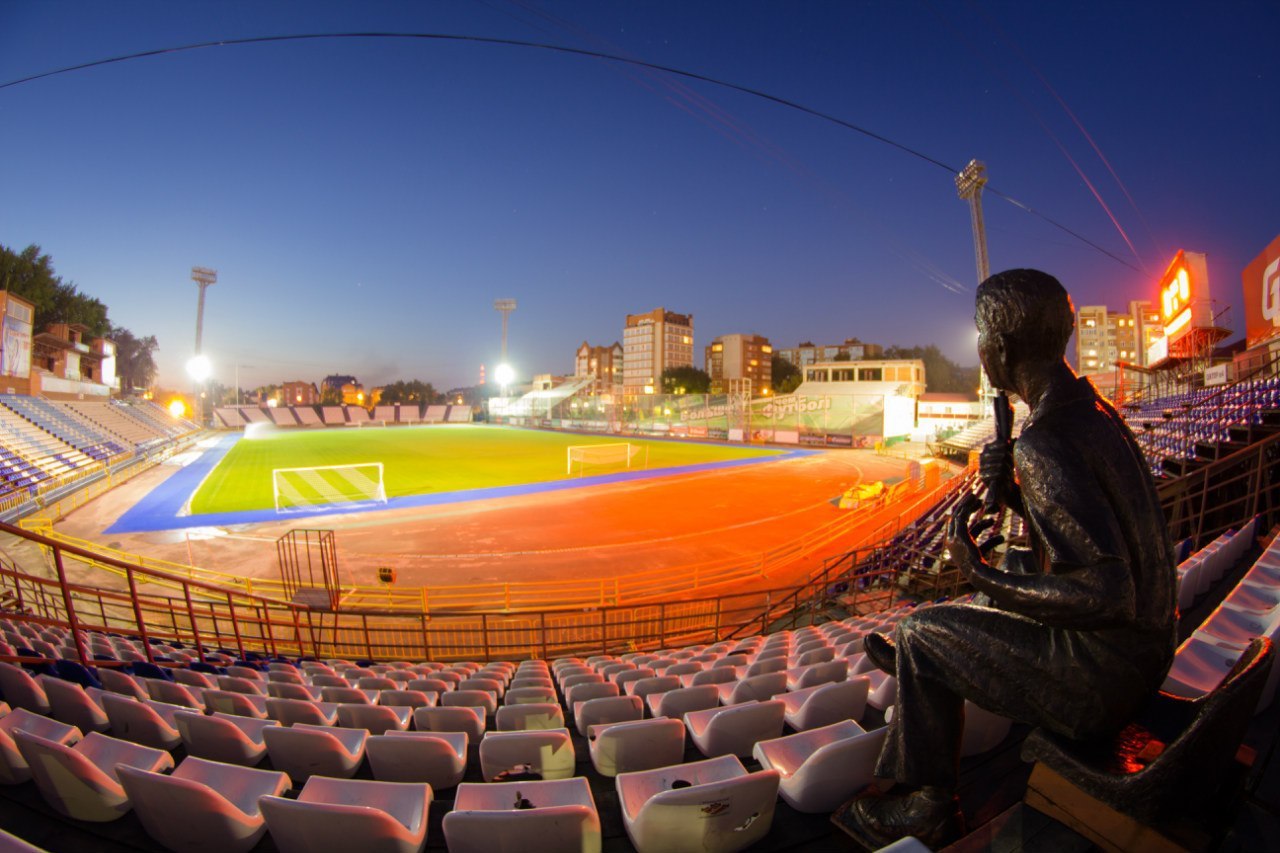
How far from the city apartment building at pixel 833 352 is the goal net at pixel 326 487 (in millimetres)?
97114

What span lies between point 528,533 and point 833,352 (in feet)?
518

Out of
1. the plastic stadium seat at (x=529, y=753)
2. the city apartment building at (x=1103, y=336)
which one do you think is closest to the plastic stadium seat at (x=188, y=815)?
the plastic stadium seat at (x=529, y=753)

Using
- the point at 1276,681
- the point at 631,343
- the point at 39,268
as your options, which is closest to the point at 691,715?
the point at 1276,681

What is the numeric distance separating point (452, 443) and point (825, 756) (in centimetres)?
5881

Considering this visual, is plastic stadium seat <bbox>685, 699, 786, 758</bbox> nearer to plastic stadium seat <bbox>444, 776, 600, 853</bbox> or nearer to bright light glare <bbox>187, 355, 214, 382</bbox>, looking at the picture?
plastic stadium seat <bbox>444, 776, 600, 853</bbox>

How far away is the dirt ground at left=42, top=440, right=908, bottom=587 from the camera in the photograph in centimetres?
1641

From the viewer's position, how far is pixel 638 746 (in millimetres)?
2881

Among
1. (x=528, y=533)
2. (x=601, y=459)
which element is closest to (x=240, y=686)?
(x=528, y=533)

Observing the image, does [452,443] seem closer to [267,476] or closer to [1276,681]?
[267,476]

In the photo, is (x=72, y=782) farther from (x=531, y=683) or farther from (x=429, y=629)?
(x=429, y=629)

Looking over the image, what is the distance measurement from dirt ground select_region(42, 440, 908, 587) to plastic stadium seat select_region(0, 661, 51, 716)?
11.7 metres

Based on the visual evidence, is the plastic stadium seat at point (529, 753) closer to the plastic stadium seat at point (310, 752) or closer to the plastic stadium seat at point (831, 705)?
the plastic stadium seat at point (310, 752)

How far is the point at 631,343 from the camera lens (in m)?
145

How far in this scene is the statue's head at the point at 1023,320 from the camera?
70.2 inches
